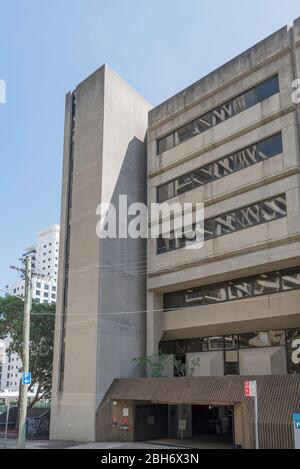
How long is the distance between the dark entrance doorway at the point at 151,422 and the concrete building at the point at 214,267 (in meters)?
0.06

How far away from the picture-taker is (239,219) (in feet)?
97.2

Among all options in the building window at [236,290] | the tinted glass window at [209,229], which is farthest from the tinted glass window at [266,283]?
the tinted glass window at [209,229]

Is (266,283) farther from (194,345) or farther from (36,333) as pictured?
(36,333)

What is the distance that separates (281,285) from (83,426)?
14.2m

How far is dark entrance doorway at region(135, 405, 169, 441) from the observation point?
2942 centimetres

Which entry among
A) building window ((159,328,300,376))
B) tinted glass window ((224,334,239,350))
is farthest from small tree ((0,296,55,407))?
tinted glass window ((224,334,239,350))

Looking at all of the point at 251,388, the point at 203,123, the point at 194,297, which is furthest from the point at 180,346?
the point at 251,388

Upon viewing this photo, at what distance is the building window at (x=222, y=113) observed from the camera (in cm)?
2975

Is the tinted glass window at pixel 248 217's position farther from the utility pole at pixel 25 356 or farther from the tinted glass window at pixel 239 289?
the utility pole at pixel 25 356

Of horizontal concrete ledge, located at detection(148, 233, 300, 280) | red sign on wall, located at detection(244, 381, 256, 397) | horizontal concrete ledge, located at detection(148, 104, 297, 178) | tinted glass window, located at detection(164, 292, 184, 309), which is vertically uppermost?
horizontal concrete ledge, located at detection(148, 104, 297, 178)

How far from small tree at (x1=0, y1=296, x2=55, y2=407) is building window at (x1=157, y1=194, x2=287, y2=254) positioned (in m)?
13.3

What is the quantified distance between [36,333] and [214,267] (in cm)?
1723

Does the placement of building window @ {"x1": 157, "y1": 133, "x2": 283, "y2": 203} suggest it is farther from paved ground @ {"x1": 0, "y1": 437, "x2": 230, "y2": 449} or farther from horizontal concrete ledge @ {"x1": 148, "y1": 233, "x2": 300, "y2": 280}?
paved ground @ {"x1": 0, "y1": 437, "x2": 230, "y2": 449}

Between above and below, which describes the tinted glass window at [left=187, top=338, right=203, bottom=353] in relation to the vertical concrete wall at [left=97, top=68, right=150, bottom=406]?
below
